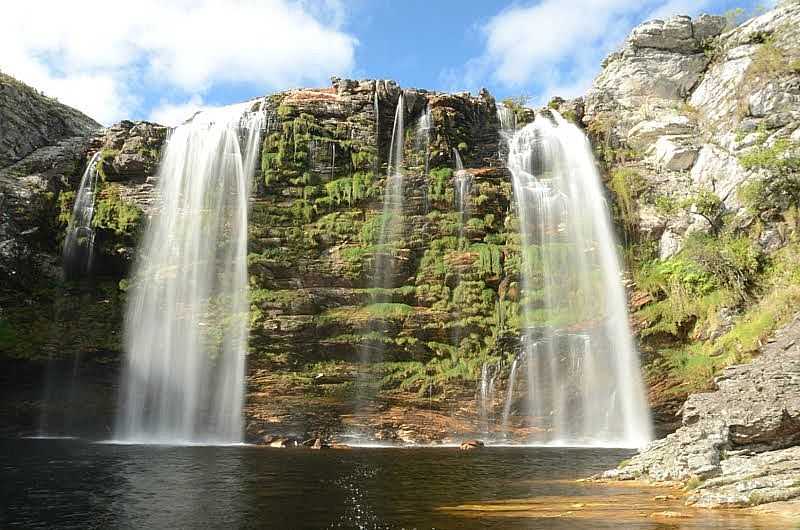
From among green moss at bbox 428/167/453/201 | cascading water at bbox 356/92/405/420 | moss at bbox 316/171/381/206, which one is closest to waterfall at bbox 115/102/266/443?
moss at bbox 316/171/381/206

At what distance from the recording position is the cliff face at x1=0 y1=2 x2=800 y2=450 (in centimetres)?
2373

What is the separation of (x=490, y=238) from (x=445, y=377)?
7128 mm

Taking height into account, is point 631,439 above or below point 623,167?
below

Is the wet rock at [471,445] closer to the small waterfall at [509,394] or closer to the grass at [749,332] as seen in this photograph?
the small waterfall at [509,394]

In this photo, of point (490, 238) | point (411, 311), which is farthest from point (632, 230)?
point (411, 311)

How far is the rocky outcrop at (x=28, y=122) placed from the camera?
30.2m

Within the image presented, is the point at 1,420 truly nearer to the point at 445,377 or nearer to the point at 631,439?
the point at 445,377

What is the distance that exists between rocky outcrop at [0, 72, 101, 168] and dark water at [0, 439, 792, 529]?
57.9 ft

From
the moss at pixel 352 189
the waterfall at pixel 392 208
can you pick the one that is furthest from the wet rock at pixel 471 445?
the moss at pixel 352 189

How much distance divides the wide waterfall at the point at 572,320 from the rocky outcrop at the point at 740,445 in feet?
24.6

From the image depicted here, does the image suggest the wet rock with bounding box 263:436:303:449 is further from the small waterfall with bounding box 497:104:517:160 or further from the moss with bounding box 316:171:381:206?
the small waterfall with bounding box 497:104:517:160

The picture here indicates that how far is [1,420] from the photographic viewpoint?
84.7ft

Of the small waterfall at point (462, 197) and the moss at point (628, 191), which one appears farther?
the moss at point (628, 191)

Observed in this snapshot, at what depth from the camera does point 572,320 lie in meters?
24.6
